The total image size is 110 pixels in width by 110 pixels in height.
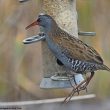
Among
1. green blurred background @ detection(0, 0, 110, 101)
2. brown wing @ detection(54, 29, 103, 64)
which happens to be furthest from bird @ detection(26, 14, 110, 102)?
green blurred background @ detection(0, 0, 110, 101)

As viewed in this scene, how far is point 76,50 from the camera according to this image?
9023 mm

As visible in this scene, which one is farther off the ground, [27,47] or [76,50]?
[76,50]

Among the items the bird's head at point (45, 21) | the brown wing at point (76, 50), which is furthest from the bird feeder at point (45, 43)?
the brown wing at point (76, 50)

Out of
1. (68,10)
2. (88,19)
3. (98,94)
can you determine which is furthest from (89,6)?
(68,10)

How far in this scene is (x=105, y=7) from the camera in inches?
461

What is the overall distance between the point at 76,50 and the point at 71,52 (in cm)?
4

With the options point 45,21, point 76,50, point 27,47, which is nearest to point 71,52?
point 76,50

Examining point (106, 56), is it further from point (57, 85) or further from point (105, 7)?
point (57, 85)

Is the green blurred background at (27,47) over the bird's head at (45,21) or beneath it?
beneath

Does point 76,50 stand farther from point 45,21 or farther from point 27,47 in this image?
point 27,47

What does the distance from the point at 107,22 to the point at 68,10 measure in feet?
7.36

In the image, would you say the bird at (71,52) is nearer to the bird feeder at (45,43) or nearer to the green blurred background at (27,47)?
the bird feeder at (45,43)

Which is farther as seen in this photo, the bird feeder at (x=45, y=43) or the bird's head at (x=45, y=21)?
the bird feeder at (x=45, y=43)

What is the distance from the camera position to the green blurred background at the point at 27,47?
11.3m
